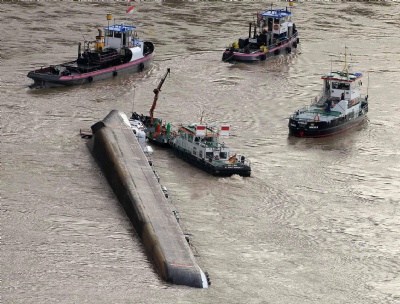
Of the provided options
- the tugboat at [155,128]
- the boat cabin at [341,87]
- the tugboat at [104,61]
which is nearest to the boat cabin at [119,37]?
the tugboat at [104,61]

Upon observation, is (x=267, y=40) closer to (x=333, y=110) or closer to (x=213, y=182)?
(x=333, y=110)

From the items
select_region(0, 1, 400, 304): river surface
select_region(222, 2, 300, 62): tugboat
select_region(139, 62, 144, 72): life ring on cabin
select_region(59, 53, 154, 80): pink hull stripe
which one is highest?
select_region(222, 2, 300, 62): tugboat

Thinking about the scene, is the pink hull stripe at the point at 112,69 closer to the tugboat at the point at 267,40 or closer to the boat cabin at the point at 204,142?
the tugboat at the point at 267,40

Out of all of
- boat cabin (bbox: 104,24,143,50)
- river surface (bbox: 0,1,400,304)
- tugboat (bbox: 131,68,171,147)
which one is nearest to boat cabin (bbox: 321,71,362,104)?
river surface (bbox: 0,1,400,304)

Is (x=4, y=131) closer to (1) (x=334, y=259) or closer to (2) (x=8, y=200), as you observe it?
(2) (x=8, y=200)

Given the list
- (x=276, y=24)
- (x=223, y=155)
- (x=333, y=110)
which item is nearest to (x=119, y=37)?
(x=276, y=24)

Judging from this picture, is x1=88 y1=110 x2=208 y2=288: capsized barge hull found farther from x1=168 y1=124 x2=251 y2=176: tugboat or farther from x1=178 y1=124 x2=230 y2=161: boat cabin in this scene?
x1=178 y1=124 x2=230 y2=161: boat cabin

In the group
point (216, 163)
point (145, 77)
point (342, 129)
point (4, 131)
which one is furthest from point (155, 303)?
point (145, 77)
